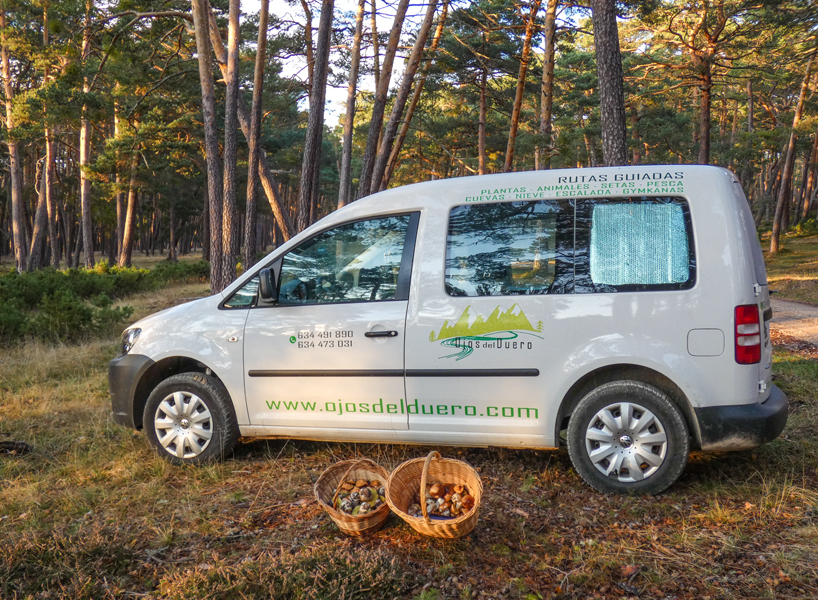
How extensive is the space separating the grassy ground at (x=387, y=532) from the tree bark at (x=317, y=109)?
8.66m

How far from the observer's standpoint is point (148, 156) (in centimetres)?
2523

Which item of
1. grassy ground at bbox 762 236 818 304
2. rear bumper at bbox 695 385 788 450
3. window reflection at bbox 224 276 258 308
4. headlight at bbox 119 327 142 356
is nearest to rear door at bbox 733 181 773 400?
rear bumper at bbox 695 385 788 450

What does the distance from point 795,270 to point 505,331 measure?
2095 centimetres

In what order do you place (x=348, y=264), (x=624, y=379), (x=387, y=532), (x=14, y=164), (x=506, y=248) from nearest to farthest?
(x=387, y=532) → (x=624, y=379) → (x=506, y=248) → (x=348, y=264) → (x=14, y=164)

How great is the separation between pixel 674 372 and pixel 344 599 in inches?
91.8

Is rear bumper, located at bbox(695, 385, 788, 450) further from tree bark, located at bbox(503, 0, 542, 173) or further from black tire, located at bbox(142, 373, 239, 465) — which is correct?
tree bark, located at bbox(503, 0, 542, 173)

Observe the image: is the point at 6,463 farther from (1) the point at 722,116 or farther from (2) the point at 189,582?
(1) the point at 722,116

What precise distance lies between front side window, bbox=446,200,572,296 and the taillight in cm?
109

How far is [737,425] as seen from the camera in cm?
360

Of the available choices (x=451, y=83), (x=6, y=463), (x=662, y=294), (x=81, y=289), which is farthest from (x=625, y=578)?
(x=451, y=83)

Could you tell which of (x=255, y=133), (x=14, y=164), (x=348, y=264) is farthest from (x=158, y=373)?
(x=14, y=164)

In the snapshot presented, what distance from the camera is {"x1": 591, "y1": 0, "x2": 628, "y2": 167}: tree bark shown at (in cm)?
749

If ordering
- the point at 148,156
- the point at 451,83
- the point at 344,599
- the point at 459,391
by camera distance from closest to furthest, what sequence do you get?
1. the point at 344,599
2. the point at 459,391
3. the point at 451,83
4. the point at 148,156

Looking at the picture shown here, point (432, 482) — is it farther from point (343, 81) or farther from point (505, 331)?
point (343, 81)
